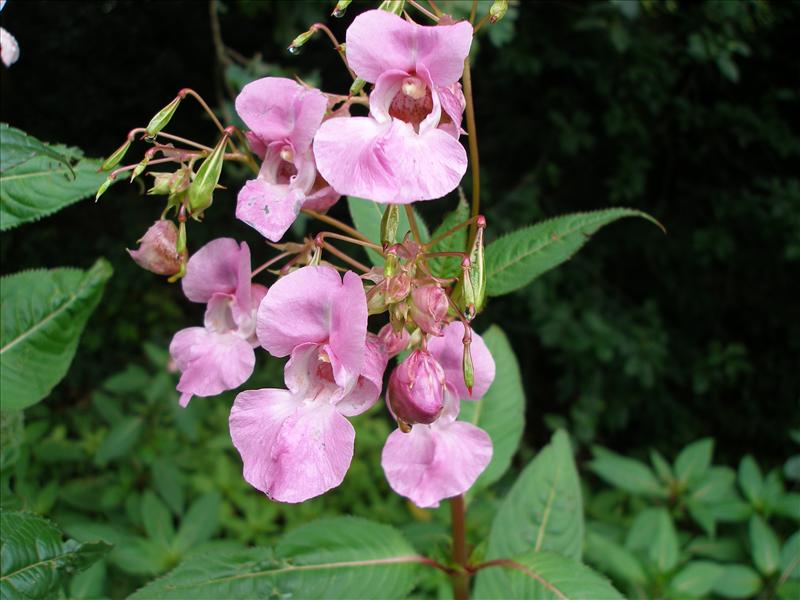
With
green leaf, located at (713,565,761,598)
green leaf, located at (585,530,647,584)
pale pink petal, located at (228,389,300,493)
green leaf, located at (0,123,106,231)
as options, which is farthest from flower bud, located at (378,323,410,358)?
green leaf, located at (713,565,761,598)

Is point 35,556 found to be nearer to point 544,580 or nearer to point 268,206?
point 268,206

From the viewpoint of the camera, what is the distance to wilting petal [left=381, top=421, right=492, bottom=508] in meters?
0.77

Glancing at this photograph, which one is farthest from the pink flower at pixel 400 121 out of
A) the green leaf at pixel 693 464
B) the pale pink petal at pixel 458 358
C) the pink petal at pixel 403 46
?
the green leaf at pixel 693 464

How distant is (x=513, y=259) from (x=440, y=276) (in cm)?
11

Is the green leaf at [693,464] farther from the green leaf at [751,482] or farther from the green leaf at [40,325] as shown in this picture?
the green leaf at [40,325]

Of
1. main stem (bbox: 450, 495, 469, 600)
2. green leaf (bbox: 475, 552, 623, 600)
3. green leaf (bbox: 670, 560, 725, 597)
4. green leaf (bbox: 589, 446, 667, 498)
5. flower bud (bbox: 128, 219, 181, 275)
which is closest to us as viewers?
flower bud (bbox: 128, 219, 181, 275)

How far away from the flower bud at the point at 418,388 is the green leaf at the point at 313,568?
0.40 m

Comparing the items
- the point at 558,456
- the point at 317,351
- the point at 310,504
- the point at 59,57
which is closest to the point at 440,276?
the point at 317,351

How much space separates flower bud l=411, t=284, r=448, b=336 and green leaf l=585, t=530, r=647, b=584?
128cm

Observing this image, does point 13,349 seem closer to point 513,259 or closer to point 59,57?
point 513,259

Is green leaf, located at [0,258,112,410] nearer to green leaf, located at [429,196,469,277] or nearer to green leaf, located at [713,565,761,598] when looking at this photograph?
green leaf, located at [429,196,469,277]

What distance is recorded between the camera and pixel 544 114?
8.62 ft

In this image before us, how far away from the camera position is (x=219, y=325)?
2.69ft

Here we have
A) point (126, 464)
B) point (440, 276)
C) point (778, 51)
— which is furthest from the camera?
point (778, 51)
